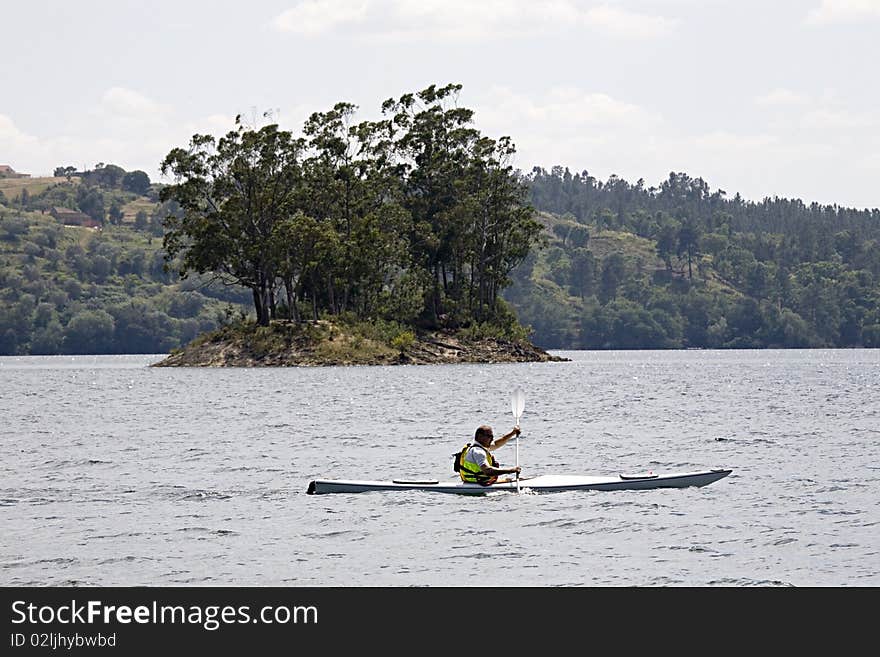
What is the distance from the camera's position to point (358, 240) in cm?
11469

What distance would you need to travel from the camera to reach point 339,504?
30.8m

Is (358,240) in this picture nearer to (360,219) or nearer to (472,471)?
(360,219)

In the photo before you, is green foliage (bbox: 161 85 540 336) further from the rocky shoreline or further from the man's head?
the man's head

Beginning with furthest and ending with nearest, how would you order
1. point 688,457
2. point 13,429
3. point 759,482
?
point 13,429 → point 688,457 → point 759,482

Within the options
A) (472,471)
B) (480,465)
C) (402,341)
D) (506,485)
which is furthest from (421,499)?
(402,341)

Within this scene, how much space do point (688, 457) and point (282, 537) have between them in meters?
17.9

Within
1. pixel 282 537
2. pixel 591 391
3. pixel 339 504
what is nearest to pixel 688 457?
A: pixel 339 504

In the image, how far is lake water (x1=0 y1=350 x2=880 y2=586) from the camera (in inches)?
933

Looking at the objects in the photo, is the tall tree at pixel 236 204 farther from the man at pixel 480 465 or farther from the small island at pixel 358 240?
the man at pixel 480 465

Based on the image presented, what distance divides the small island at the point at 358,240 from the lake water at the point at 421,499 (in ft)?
139

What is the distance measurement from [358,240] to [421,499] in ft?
277

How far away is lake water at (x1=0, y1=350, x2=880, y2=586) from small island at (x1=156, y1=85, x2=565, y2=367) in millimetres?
42432

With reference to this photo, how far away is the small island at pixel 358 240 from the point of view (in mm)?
111688
